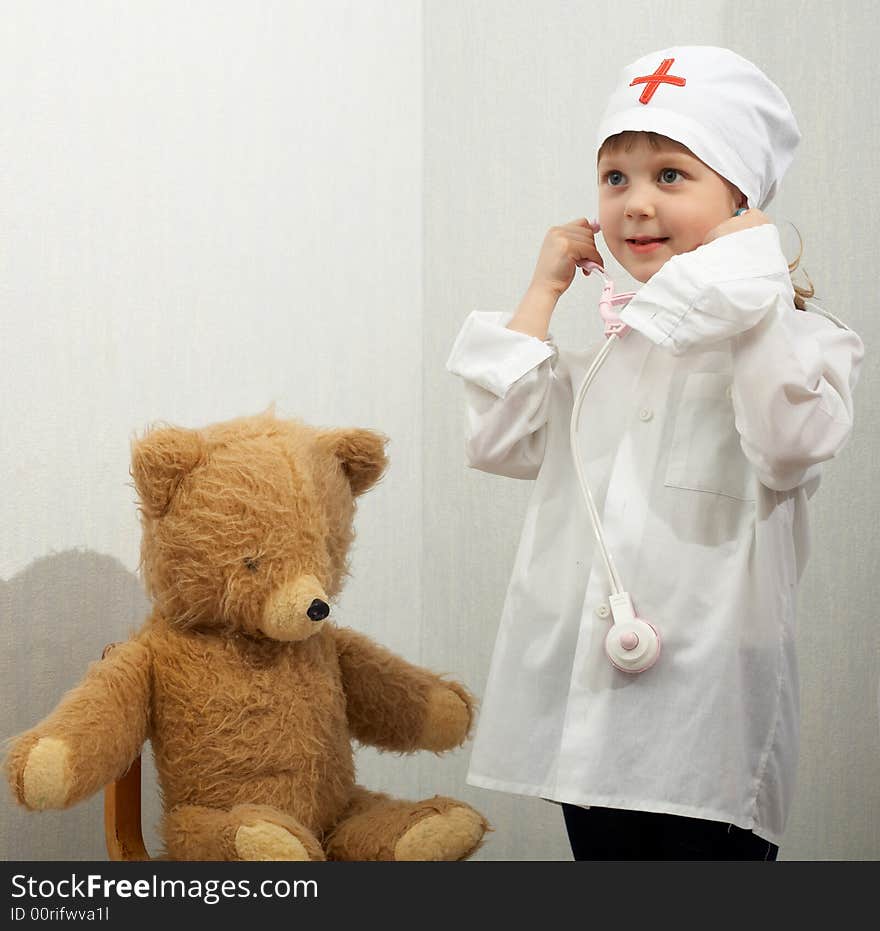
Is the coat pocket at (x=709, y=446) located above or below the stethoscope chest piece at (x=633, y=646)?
above

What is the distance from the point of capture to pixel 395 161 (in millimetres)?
1826

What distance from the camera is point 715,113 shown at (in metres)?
1.08

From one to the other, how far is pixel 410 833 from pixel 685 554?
36 centimetres

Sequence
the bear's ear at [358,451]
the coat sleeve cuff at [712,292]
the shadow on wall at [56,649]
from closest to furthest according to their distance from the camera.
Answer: the coat sleeve cuff at [712,292], the bear's ear at [358,451], the shadow on wall at [56,649]

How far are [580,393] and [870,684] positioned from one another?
23.6 inches

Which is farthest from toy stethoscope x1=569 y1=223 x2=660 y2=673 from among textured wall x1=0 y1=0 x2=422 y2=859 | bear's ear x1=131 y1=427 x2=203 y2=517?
textured wall x1=0 y1=0 x2=422 y2=859

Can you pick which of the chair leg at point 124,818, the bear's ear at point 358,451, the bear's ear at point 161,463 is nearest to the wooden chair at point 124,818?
the chair leg at point 124,818

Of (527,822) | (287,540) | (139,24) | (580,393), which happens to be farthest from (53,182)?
(527,822)

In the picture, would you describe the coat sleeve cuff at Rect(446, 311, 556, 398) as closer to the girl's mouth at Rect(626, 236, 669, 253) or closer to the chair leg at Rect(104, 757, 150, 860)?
the girl's mouth at Rect(626, 236, 669, 253)

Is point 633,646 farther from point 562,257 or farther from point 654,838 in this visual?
point 562,257

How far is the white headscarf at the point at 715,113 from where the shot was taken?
1072 millimetres

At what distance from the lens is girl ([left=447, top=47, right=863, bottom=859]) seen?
3.34 feet

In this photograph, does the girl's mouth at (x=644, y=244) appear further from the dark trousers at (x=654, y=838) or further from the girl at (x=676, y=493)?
the dark trousers at (x=654, y=838)

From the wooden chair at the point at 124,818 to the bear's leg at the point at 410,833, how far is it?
0.19m
